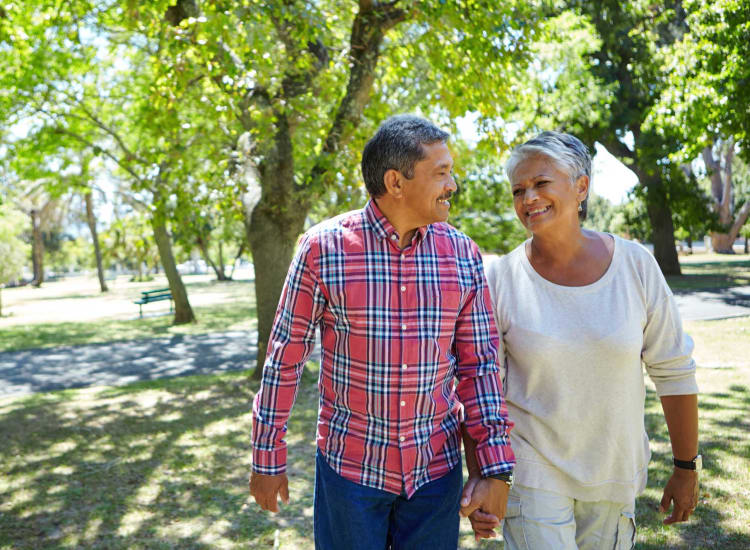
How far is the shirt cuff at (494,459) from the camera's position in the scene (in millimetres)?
2158

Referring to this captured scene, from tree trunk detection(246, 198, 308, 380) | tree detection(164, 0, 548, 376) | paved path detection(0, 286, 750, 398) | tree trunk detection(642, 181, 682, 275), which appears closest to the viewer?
tree detection(164, 0, 548, 376)

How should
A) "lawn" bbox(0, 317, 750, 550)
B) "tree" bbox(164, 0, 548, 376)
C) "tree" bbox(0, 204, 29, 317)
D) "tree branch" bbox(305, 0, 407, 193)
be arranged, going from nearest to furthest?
"lawn" bbox(0, 317, 750, 550) → "tree" bbox(164, 0, 548, 376) → "tree branch" bbox(305, 0, 407, 193) → "tree" bbox(0, 204, 29, 317)

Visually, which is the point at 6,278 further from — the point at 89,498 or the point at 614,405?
the point at 614,405

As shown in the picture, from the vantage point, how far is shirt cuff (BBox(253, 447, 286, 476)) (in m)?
2.20

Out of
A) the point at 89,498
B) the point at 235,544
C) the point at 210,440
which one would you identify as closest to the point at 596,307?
the point at 235,544

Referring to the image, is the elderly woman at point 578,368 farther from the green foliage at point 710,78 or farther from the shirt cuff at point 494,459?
the green foliage at point 710,78

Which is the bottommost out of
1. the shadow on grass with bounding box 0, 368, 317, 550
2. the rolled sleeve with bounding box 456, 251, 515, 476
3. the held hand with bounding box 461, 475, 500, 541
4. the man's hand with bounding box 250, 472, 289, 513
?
the shadow on grass with bounding box 0, 368, 317, 550

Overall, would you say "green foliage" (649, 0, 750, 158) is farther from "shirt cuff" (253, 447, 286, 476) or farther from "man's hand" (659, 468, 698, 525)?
"shirt cuff" (253, 447, 286, 476)

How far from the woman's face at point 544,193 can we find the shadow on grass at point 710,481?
260 cm

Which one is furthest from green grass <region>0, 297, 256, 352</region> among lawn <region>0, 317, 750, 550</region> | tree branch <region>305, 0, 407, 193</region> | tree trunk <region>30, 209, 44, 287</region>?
tree trunk <region>30, 209, 44, 287</region>

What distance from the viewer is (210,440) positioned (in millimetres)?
6738

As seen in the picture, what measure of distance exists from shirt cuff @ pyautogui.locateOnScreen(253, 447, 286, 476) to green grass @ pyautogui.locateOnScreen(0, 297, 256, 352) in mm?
15247

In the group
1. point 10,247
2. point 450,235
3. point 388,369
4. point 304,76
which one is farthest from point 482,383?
point 10,247

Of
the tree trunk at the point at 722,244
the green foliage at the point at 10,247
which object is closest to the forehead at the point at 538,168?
the green foliage at the point at 10,247
